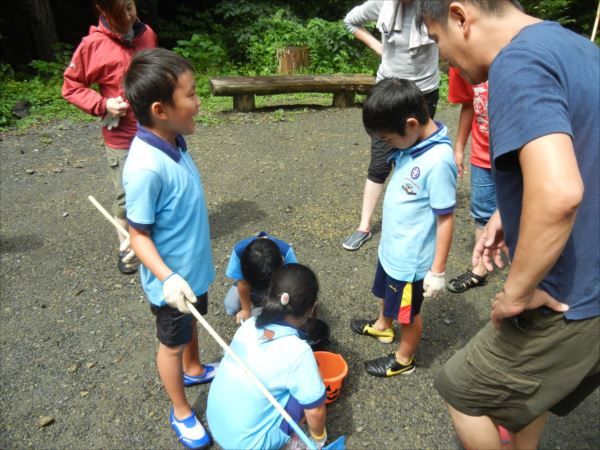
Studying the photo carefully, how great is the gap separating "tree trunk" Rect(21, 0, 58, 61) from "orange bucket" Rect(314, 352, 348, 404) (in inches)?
409

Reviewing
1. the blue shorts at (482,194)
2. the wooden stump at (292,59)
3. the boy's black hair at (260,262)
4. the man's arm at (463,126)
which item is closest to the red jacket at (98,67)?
the boy's black hair at (260,262)

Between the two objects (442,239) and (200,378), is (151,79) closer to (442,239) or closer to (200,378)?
(442,239)

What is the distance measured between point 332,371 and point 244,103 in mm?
5657

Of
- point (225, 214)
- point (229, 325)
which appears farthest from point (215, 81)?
point (229, 325)

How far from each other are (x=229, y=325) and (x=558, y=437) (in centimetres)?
195

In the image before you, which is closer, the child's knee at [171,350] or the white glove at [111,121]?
the child's knee at [171,350]

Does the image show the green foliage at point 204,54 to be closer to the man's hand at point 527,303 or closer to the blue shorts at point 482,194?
the blue shorts at point 482,194

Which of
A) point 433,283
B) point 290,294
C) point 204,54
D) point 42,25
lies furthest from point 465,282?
point 42,25

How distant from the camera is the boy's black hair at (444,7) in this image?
1.29 meters

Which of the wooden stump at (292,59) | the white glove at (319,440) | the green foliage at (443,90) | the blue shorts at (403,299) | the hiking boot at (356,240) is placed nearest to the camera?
the white glove at (319,440)

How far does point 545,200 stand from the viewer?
1.14m

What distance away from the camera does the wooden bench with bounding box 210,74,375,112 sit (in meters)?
7.23

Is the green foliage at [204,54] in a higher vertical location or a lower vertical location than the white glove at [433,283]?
lower

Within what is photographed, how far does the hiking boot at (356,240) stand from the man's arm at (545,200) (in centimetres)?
265
